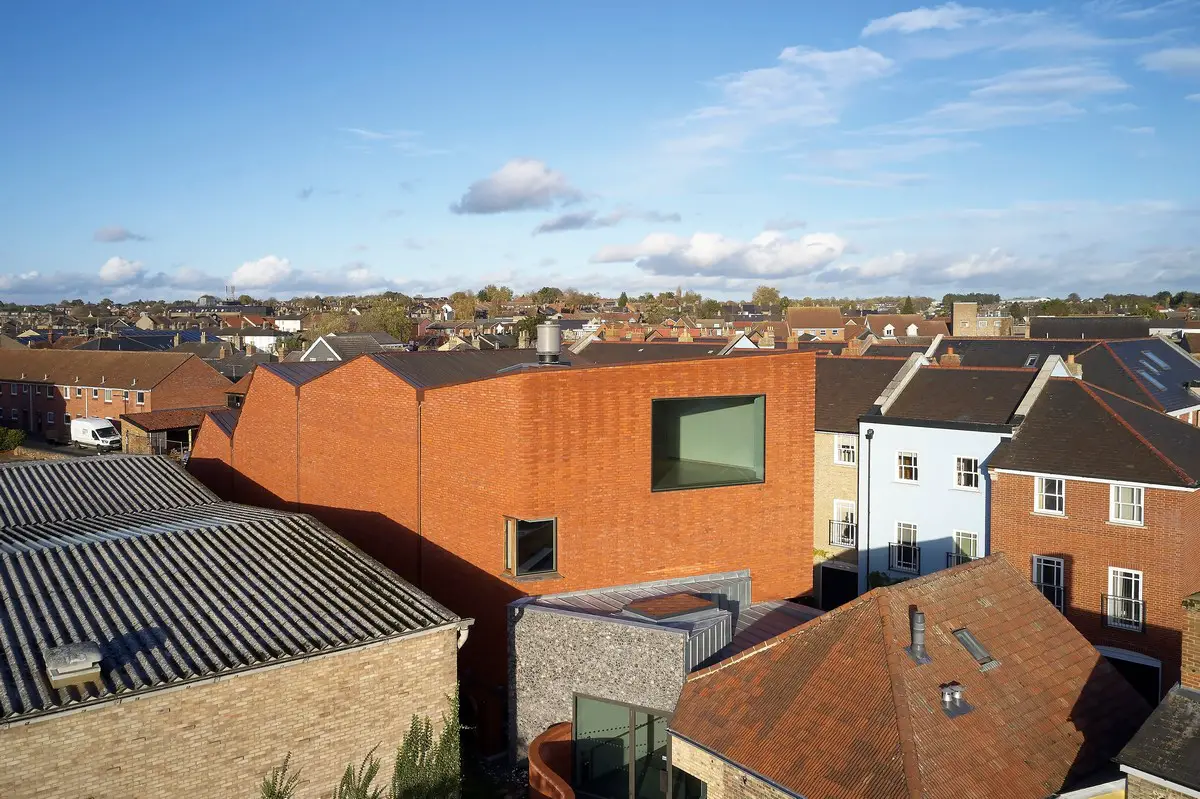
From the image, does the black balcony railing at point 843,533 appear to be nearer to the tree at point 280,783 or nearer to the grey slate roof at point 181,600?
the grey slate roof at point 181,600

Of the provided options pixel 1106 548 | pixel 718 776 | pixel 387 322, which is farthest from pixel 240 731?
pixel 387 322

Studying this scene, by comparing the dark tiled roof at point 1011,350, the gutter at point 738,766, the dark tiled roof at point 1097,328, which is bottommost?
the gutter at point 738,766

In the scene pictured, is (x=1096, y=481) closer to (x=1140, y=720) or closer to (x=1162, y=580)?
(x=1162, y=580)

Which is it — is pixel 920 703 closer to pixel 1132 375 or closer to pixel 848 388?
pixel 848 388

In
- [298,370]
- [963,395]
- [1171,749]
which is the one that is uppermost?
[298,370]

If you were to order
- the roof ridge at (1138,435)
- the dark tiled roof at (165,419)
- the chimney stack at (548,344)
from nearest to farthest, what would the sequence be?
the chimney stack at (548,344) < the roof ridge at (1138,435) < the dark tiled roof at (165,419)

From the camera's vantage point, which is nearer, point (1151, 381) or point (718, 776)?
point (718, 776)

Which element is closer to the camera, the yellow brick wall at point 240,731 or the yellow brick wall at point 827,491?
the yellow brick wall at point 240,731

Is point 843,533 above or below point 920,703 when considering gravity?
below

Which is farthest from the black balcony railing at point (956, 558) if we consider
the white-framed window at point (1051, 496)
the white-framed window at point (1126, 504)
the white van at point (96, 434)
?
the white van at point (96, 434)

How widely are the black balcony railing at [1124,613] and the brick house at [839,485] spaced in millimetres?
8244

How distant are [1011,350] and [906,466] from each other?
489 inches

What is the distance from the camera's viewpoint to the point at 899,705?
11.8 metres

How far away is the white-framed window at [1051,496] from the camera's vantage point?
2434cm
